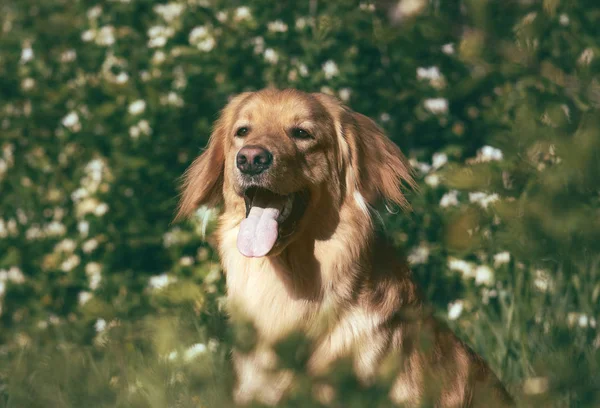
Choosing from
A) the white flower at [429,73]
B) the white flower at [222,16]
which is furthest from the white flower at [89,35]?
the white flower at [429,73]

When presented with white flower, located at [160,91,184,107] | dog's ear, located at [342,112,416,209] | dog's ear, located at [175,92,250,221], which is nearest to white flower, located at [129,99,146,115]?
white flower, located at [160,91,184,107]

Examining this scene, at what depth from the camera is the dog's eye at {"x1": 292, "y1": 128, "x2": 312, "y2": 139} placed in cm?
334

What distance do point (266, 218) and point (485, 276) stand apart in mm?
1959

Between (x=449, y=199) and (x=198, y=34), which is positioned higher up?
(x=198, y=34)

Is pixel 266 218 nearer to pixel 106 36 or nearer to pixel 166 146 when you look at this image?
pixel 166 146

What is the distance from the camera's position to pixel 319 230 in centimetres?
330

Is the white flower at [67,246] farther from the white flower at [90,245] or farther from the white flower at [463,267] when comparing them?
the white flower at [463,267]

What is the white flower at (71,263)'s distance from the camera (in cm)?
531

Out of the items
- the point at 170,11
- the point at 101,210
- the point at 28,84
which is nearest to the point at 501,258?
the point at 101,210

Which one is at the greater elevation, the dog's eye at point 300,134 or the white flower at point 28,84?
the dog's eye at point 300,134

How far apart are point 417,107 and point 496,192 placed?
381cm

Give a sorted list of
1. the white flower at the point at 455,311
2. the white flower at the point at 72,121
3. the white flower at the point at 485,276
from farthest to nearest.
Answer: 1. the white flower at the point at 72,121
2. the white flower at the point at 485,276
3. the white flower at the point at 455,311

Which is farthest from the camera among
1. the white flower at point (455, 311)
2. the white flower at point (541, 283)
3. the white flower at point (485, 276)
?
the white flower at point (485, 276)

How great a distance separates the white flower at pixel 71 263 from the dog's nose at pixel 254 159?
2.57m
